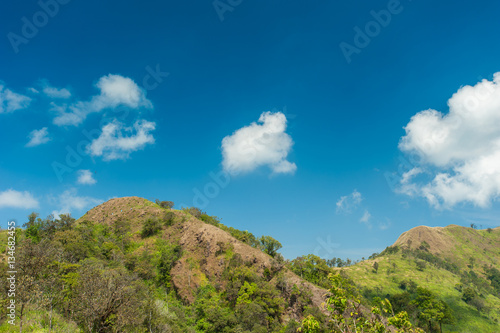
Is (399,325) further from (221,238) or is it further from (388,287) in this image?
(388,287)

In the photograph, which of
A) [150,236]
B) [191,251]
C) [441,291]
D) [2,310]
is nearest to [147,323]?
[2,310]

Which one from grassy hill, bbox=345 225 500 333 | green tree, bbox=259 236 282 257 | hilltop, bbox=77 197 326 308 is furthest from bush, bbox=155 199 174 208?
grassy hill, bbox=345 225 500 333

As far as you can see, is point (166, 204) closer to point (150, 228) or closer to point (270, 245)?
point (150, 228)

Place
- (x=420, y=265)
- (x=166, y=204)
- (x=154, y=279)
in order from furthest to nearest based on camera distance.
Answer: (x=420, y=265), (x=166, y=204), (x=154, y=279)

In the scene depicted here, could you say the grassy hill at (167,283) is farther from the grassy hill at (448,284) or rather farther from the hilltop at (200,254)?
the grassy hill at (448,284)

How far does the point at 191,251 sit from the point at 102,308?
5643 centimetres

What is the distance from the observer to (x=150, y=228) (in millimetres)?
91125

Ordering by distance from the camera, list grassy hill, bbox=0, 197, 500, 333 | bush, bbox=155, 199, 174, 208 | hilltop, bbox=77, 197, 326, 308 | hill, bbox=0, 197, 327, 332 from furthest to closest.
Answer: bush, bbox=155, 199, 174, 208 → hilltop, bbox=77, 197, 326, 308 → hill, bbox=0, 197, 327, 332 → grassy hill, bbox=0, 197, 500, 333

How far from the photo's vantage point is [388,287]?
142 metres

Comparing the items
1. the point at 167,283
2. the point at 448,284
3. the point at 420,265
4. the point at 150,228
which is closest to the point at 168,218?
the point at 150,228

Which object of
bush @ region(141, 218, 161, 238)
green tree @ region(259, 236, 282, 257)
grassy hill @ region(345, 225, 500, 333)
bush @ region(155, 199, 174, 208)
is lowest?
grassy hill @ region(345, 225, 500, 333)

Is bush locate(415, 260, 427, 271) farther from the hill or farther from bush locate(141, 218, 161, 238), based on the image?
bush locate(141, 218, 161, 238)

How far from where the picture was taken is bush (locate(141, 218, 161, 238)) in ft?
298

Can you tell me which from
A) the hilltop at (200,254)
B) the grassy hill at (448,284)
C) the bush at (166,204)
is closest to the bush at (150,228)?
the hilltop at (200,254)
